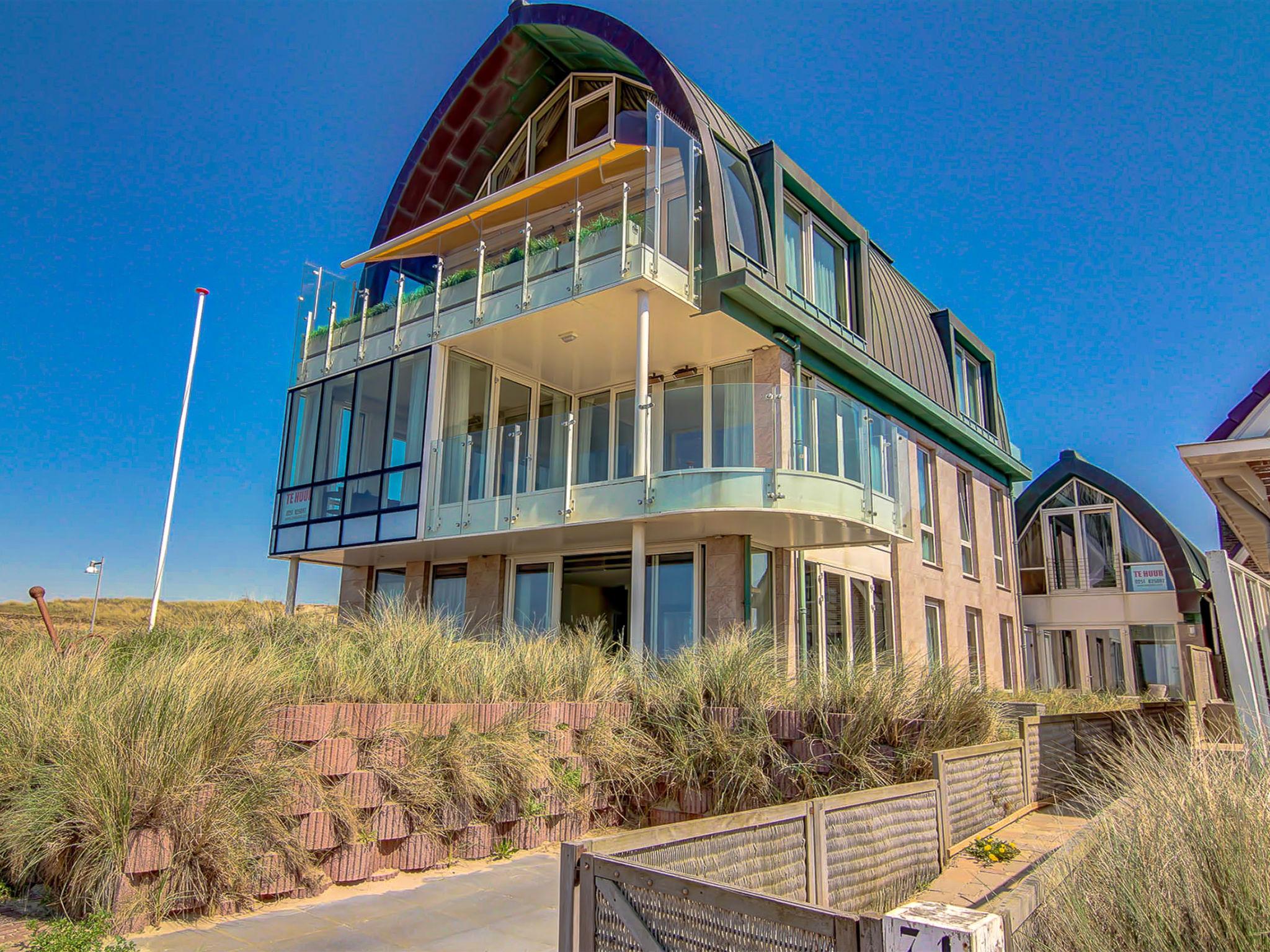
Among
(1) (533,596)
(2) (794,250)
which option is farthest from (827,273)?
(1) (533,596)

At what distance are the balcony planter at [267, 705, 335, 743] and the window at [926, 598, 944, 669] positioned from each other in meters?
14.4

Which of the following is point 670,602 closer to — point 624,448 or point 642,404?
point 624,448

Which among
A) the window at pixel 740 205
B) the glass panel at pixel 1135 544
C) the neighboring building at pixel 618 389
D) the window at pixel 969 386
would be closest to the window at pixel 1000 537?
the window at pixel 969 386

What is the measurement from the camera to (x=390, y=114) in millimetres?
20062

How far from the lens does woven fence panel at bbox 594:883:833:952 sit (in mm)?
2473

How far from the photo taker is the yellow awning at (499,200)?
1330 centimetres

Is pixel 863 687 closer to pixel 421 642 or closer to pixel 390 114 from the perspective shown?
pixel 421 642

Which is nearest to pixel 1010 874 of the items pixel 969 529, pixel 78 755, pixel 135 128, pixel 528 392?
pixel 78 755

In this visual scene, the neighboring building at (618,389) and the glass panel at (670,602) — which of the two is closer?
the neighboring building at (618,389)

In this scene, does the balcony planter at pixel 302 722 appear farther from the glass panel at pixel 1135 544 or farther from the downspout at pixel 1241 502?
the glass panel at pixel 1135 544

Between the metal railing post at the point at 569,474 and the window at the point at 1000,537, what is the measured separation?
1442cm

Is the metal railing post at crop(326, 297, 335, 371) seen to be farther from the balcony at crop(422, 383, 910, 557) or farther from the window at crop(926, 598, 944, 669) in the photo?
the window at crop(926, 598, 944, 669)

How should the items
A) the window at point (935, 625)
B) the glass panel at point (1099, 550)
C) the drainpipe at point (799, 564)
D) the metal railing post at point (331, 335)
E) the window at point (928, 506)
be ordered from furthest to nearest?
the glass panel at point (1099, 550) < the window at point (928, 506) < the window at point (935, 625) < the metal railing post at point (331, 335) < the drainpipe at point (799, 564)

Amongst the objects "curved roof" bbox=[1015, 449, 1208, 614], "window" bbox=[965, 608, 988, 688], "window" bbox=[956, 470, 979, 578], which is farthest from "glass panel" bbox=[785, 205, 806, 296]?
"curved roof" bbox=[1015, 449, 1208, 614]
